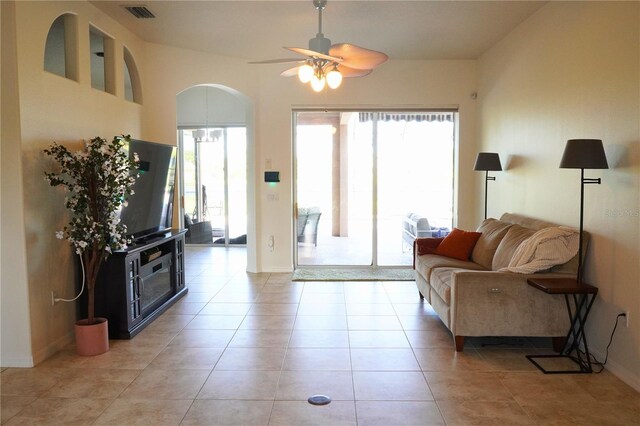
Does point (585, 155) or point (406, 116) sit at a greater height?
point (406, 116)

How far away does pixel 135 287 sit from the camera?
4434 mm

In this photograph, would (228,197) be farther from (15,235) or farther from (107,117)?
(15,235)

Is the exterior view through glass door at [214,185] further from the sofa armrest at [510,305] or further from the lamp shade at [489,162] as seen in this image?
the sofa armrest at [510,305]

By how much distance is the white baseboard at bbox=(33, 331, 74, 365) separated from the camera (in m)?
3.76

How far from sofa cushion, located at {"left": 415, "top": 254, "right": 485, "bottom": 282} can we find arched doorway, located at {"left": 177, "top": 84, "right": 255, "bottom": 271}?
506 centimetres

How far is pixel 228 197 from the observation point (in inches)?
382

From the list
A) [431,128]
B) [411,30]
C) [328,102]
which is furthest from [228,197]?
[411,30]

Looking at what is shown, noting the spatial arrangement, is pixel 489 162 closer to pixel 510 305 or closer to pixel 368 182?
pixel 368 182

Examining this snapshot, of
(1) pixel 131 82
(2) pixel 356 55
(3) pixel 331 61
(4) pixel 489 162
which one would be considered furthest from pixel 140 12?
(4) pixel 489 162

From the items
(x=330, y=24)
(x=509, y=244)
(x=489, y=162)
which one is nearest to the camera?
(x=509, y=244)

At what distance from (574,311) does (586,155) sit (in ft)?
4.12

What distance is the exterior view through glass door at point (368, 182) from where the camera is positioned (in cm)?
732

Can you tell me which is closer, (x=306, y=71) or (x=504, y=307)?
(x=504, y=307)

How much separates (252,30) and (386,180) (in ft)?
10.2
